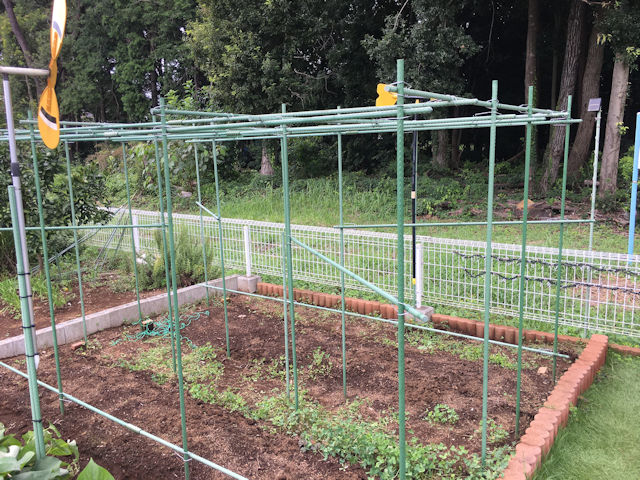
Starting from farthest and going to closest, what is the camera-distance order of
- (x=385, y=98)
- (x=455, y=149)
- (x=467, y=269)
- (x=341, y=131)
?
(x=455, y=149), (x=467, y=269), (x=341, y=131), (x=385, y=98)

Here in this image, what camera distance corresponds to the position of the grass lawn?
8.58 ft

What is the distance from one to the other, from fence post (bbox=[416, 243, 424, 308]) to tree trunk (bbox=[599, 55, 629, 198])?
20.7ft

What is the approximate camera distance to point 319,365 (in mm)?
3977

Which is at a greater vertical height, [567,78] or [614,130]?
[567,78]

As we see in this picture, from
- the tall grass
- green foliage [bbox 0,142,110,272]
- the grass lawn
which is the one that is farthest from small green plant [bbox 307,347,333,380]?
the tall grass

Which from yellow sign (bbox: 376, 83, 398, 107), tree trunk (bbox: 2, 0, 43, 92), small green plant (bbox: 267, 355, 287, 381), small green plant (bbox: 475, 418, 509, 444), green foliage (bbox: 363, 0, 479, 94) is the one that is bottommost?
small green plant (bbox: 267, 355, 287, 381)

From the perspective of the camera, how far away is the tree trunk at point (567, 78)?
10.0 m

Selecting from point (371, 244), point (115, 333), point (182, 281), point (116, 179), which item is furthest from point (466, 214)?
point (116, 179)

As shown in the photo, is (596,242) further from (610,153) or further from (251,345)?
(251,345)

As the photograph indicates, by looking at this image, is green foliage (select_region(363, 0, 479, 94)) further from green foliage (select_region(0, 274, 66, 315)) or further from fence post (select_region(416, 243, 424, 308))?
green foliage (select_region(0, 274, 66, 315))

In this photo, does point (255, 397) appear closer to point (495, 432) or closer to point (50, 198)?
point (495, 432)

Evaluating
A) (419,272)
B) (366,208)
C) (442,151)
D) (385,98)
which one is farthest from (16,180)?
(442,151)

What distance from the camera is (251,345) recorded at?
14.7 ft

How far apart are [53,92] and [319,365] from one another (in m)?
2.81
